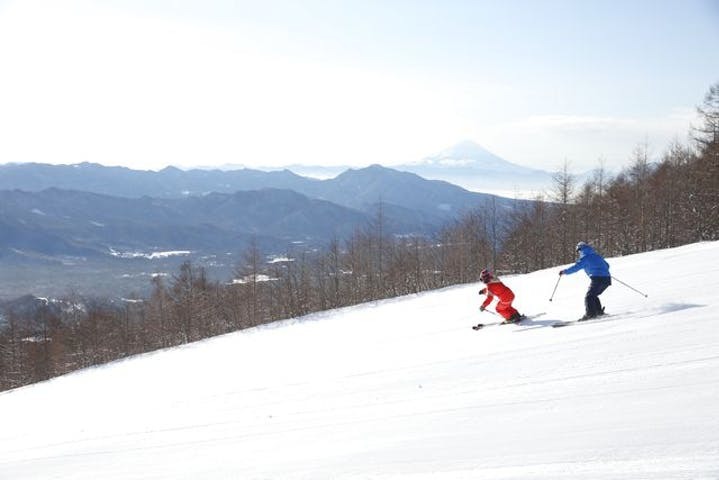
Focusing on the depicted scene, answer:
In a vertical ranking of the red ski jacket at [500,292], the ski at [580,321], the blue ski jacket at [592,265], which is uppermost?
the blue ski jacket at [592,265]

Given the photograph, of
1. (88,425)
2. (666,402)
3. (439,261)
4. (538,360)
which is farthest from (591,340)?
(439,261)

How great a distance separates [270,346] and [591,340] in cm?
1221

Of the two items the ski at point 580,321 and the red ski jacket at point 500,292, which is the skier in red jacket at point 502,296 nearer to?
the red ski jacket at point 500,292

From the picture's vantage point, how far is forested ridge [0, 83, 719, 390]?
43844mm

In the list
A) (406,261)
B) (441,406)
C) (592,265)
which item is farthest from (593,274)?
(406,261)

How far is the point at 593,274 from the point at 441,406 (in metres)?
5.76

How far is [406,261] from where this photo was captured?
54875 mm

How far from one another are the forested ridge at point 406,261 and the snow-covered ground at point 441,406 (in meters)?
29.6

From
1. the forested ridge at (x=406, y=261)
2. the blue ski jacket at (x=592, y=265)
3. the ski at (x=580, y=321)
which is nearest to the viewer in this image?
the ski at (x=580, y=321)

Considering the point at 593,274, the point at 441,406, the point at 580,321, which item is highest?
the point at 593,274

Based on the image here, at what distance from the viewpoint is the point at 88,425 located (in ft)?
41.7

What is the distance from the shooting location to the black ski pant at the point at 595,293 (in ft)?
38.9

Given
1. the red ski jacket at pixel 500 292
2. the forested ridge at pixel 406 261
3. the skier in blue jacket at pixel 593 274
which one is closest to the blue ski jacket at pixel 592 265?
the skier in blue jacket at pixel 593 274

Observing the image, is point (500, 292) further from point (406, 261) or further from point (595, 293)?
point (406, 261)
